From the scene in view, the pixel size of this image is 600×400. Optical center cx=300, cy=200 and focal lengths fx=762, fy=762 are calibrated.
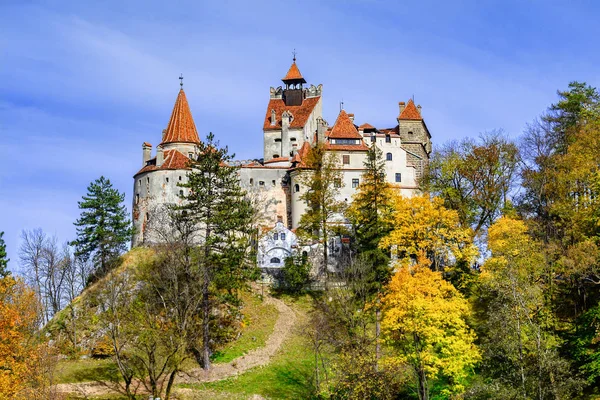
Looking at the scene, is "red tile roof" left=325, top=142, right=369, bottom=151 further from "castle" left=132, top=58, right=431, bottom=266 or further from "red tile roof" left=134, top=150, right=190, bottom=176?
"red tile roof" left=134, top=150, right=190, bottom=176

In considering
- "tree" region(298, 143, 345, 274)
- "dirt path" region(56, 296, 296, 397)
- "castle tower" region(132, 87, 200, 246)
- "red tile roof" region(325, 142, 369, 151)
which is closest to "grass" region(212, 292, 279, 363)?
"dirt path" region(56, 296, 296, 397)

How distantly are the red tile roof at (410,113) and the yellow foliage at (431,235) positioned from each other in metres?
24.3

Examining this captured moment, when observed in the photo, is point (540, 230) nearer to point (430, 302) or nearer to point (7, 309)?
point (430, 302)

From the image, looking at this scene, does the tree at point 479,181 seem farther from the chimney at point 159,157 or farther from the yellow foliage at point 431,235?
the chimney at point 159,157

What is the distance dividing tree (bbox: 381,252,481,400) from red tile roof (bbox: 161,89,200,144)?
3460 centimetres

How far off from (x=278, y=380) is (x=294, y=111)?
3847cm

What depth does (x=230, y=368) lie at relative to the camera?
49562 mm

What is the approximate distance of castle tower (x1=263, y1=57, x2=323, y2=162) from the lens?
7706cm

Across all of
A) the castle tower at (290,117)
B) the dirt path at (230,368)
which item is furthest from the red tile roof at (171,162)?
the dirt path at (230,368)

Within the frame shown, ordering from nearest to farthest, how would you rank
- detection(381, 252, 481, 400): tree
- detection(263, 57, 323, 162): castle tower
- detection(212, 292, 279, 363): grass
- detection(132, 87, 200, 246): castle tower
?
detection(381, 252, 481, 400): tree → detection(212, 292, 279, 363): grass → detection(132, 87, 200, 246): castle tower → detection(263, 57, 323, 162): castle tower

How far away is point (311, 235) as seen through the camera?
6028 centimetres

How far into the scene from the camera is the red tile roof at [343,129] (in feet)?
238

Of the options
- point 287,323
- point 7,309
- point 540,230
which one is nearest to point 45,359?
point 7,309

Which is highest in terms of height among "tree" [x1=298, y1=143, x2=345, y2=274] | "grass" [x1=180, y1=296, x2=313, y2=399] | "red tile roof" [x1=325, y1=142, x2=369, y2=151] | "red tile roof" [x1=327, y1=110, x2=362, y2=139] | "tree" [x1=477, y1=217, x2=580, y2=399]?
"red tile roof" [x1=327, y1=110, x2=362, y2=139]
